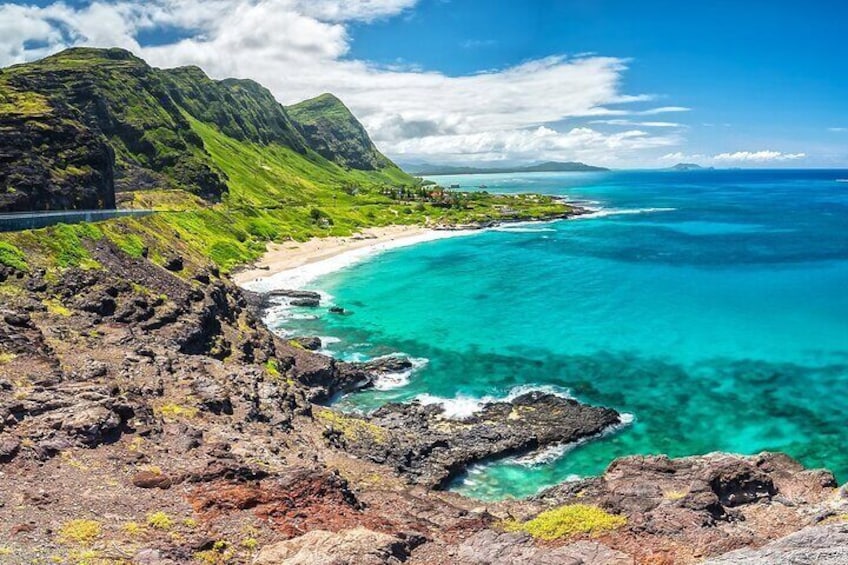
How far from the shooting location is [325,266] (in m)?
123

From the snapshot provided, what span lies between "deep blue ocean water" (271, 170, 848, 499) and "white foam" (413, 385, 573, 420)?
14.0 inches

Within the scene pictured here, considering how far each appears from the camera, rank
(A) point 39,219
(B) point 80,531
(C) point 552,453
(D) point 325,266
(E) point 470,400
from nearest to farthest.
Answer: (B) point 80,531
(C) point 552,453
(A) point 39,219
(E) point 470,400
(D) point 325,266

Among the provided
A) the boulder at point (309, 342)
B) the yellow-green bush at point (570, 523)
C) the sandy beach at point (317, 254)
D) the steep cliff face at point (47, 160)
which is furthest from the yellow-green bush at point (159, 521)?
the sandy beach at point (317, 254)

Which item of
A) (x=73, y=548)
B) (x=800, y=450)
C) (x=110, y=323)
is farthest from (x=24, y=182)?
(x=800, y=450)

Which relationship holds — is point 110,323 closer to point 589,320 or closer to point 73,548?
point 73,548

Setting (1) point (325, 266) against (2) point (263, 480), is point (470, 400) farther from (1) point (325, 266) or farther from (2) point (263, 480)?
(1) point (325, 266)

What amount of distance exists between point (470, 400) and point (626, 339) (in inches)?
1136

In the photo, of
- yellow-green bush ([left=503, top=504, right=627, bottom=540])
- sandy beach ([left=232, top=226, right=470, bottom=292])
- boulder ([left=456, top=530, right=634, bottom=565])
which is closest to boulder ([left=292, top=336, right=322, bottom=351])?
sandy beach ([left=232, top=226, right=470, bottom=292])

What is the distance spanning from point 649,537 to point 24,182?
64731 mm

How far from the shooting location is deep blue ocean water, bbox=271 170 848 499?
47219 mm

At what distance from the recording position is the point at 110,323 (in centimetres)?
4272

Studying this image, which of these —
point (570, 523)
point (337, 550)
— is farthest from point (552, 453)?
point (337, 550)

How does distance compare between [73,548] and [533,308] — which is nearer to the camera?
[73,548]

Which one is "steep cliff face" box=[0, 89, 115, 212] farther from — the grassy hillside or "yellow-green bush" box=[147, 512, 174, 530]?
"yellow-green bush" box=[147, 512, 174, 530]
